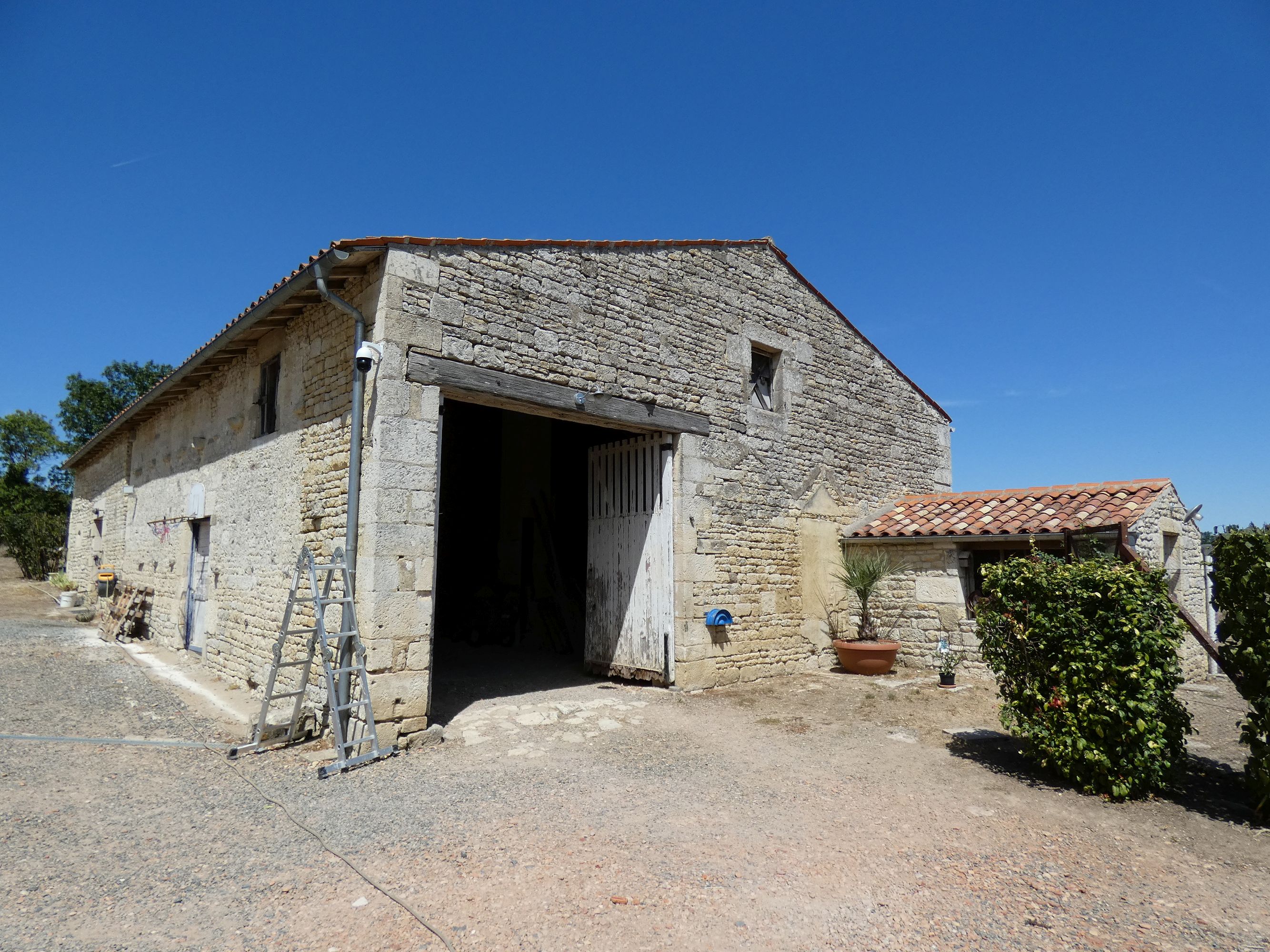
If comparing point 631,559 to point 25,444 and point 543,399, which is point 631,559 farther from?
point 25,444

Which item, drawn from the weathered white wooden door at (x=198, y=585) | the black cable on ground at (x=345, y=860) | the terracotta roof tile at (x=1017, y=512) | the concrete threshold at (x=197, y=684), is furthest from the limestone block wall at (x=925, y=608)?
the weathered white wooden door at (x=198, y=585)

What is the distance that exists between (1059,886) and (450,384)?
5.16 m

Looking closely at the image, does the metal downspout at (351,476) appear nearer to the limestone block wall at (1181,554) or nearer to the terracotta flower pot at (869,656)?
the terracotta flower pot at (869,656)

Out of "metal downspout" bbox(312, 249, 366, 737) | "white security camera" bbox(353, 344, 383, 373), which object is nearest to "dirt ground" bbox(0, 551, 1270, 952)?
"metal downspout" bbox(312, 249, 366, 737)

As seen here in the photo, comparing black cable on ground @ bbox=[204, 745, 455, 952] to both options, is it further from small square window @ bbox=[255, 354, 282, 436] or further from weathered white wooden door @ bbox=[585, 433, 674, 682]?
weathered white wooden door @ bbox=[585, 433, 674, 682]

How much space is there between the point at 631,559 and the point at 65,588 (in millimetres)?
16607

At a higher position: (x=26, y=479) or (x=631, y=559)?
(x=26, y=479)

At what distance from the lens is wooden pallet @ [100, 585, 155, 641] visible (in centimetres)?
1084

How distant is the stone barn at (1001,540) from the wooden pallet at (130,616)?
10.6m

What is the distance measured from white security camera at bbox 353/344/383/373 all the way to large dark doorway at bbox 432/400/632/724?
12.1 ft

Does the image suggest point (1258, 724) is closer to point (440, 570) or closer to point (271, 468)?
point (271, 468)

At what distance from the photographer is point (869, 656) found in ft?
28.8

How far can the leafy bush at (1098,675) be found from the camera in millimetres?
4375

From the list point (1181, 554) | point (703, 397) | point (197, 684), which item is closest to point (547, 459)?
point (703, 397)
